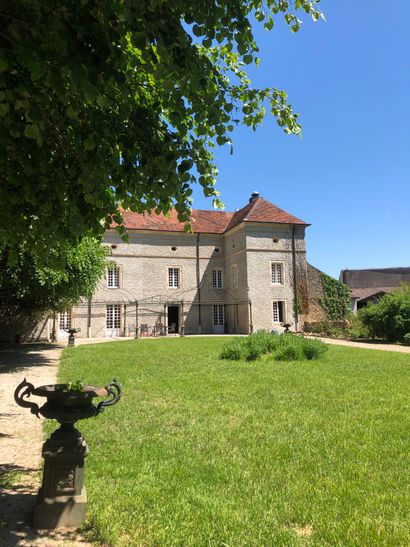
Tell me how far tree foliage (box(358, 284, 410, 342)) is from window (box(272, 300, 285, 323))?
8.07 meters

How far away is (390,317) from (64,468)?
21547 millimetres

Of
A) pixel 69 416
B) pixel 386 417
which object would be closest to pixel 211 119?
pixel 69 416

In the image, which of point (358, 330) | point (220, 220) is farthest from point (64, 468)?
point (220, 220)

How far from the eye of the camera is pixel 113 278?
31.1 metres

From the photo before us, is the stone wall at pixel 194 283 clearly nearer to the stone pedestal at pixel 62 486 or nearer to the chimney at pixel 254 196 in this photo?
the chimney at pixel 254 196

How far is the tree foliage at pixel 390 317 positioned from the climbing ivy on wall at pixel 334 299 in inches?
311

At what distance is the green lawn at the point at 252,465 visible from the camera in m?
3.25

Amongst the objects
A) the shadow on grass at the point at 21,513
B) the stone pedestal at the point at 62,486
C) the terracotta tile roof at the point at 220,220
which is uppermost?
the terracotta tile roof at the point at 220,220

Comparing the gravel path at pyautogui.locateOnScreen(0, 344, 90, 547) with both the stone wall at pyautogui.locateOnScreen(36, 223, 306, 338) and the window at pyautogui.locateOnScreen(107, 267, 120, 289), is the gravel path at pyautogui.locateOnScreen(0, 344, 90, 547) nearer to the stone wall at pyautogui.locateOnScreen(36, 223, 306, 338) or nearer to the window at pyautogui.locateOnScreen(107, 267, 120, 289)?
the stone wall at pyautogui.locateOnScreen(36, 223, 306, 338)

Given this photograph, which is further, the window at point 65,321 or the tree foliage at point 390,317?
the window at point 65,321

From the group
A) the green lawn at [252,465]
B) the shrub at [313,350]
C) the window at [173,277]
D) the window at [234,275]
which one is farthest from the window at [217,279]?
the green lawn at [252,465]

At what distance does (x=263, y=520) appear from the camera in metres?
3.36

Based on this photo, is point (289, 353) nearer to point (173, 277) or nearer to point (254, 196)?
point (173, 277)

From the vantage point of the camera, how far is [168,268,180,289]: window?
107ft
